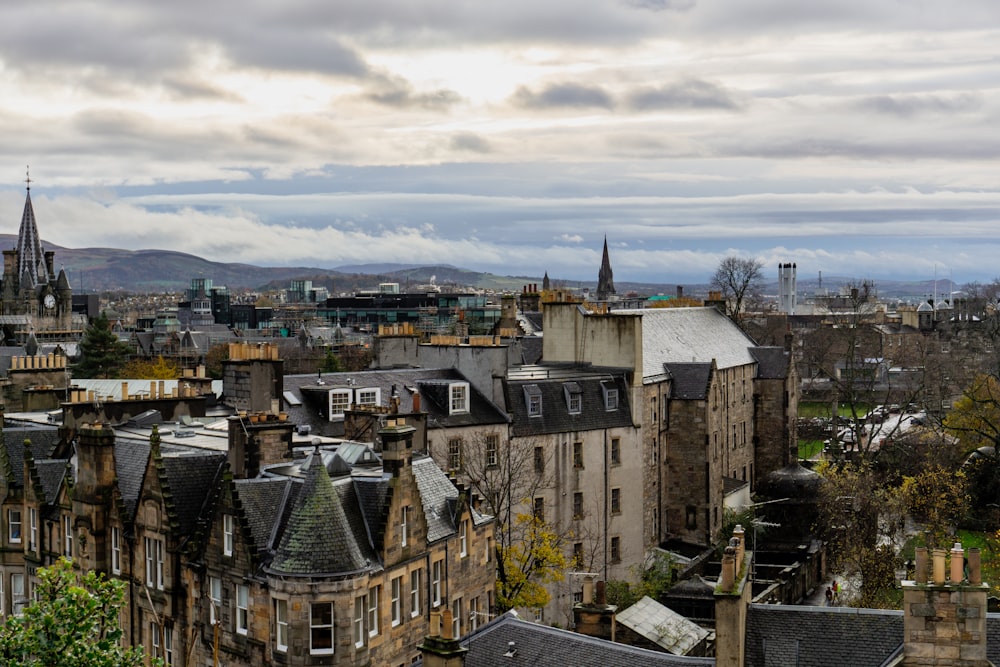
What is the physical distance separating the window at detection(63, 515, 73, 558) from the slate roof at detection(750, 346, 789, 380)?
55.2 meters

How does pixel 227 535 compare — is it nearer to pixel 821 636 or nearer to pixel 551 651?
pixel 551 651

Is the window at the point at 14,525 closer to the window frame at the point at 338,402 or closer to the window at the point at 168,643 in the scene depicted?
the window at the point at 168,643

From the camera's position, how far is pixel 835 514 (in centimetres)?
5747

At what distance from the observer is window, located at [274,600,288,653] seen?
30594mm

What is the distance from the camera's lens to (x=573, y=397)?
59062 millimetres

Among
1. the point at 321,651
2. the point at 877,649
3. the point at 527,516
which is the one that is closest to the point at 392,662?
the point at 321,651

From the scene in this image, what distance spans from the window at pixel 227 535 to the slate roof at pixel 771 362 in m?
57.0

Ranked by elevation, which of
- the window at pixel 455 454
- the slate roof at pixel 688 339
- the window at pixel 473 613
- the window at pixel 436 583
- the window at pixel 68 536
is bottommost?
the window at pixel 473 613

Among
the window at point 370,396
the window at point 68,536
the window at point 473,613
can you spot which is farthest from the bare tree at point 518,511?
the window at point 68,536

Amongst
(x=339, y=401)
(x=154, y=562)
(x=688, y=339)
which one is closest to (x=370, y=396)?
(x=339, y=401)

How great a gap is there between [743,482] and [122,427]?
43.9 meters

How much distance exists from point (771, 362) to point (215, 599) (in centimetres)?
5776

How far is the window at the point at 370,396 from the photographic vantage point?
51.6m

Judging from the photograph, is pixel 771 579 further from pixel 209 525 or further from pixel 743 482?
pixel 209 525
